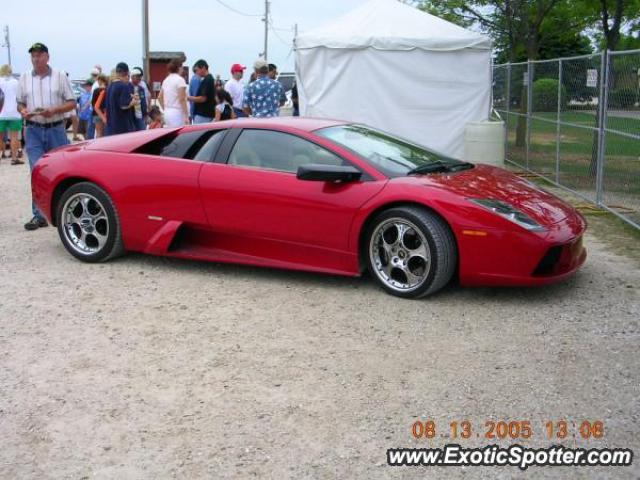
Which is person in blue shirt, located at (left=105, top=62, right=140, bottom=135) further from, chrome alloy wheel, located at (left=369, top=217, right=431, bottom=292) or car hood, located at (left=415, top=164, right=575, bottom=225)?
chrome alloy wheel, located at (left=369, top=217, right=431, bottom=292)

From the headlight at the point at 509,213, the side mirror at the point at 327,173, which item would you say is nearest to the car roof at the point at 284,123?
the side mirror at the point at 327,173

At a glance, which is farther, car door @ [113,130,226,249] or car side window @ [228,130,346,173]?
car door @ [113,130,226,249]

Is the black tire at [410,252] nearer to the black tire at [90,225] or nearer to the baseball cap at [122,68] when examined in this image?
the black tire at [90,225]

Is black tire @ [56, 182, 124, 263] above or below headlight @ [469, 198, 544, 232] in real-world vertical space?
below

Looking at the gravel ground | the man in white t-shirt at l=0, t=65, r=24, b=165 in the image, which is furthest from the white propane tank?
the man in white t-shirt at l=0, t=65, r=24, b=165

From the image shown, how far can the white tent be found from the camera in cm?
1276

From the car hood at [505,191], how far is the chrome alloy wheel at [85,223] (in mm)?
2669

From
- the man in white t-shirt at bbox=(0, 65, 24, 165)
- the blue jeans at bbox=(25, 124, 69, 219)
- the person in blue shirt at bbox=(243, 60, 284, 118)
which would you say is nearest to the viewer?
the blue jeans at bbox=(25, 124, 69, 219)

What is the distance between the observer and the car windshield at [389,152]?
573cm

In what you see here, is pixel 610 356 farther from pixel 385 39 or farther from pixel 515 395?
pixel 385 39

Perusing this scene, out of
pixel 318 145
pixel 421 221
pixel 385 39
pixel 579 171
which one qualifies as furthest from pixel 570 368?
pixel 385 39

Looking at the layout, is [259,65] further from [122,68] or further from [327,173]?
[327,173]

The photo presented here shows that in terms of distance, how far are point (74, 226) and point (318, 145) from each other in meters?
2.29

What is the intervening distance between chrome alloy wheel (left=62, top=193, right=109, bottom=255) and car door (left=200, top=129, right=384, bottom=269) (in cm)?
105
